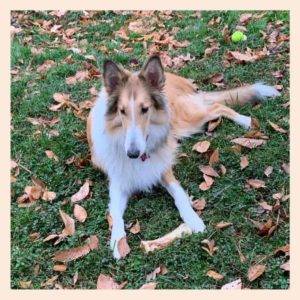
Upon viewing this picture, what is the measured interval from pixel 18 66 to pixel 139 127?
3122 millimetres

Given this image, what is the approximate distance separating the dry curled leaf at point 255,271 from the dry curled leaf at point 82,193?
163 centimetres

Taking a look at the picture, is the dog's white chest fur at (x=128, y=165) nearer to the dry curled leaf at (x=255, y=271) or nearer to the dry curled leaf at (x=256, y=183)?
the dry curled leaf at (x=256, y=183)

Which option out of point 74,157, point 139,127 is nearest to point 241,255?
point 139,127

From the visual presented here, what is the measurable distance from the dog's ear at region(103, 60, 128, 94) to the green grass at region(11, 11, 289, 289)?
100cm

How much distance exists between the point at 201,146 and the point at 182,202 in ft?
2.75

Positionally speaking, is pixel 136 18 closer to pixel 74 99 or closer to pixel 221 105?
pixel 74 99

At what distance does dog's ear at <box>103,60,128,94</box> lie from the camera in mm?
4105

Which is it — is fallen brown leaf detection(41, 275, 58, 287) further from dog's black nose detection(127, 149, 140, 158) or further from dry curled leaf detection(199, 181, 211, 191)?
dry curled leaf detection(199, 181, 211, 191)

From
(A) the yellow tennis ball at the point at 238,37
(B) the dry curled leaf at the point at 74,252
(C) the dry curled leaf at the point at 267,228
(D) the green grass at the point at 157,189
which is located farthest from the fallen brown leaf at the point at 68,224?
(A) the yellow tennis ball at the point at 238,37

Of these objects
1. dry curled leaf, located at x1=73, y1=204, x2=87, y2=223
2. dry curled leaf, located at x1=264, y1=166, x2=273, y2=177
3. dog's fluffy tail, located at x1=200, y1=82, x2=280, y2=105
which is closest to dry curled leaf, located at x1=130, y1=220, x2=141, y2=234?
dry curled leaf, located at x1=73, y1=204, x2=87, y2=223

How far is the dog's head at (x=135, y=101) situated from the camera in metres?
4.02

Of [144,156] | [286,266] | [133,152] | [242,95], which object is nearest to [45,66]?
[242,95]

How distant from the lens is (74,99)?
5.89 metres

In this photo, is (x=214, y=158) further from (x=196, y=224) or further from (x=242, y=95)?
(x=242, y=95)
